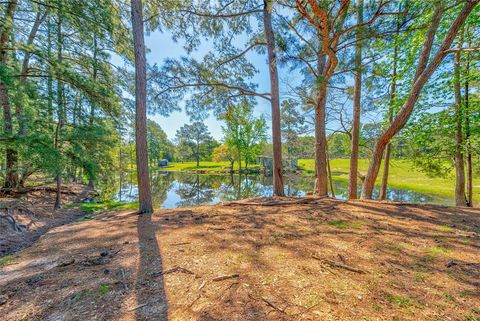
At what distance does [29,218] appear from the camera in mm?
4695

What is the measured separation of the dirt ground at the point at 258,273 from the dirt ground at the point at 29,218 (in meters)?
0.59

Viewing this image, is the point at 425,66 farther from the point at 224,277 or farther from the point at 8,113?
the point at 8,113

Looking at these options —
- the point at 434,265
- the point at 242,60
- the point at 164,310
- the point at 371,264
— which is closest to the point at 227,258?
the point at 164,310

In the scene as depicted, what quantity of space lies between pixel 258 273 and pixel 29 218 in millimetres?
6215

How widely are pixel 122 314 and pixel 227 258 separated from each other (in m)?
1.09

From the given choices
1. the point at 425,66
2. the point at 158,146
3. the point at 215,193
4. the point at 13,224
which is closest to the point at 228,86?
the point at 425,66

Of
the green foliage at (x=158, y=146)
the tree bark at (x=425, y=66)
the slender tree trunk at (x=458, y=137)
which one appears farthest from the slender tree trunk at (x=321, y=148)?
the green foliage at (x=158, y=146)

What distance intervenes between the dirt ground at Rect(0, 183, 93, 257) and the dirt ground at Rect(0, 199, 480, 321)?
23.0 inches

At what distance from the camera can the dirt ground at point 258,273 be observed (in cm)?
138

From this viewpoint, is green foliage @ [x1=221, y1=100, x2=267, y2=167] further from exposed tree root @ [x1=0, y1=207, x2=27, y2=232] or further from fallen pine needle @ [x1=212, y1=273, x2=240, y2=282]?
fallen pine needle @ [x1=212, y1=273, x2=240, y2=282]

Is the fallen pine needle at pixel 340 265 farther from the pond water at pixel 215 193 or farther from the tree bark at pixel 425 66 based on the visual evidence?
the pond water at pixel 215 193

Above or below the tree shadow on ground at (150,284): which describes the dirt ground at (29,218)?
below

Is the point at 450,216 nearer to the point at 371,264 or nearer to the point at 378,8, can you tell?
the point at 371,264

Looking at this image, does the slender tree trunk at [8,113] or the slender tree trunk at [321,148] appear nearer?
the slender tree trunk at [8,113]
